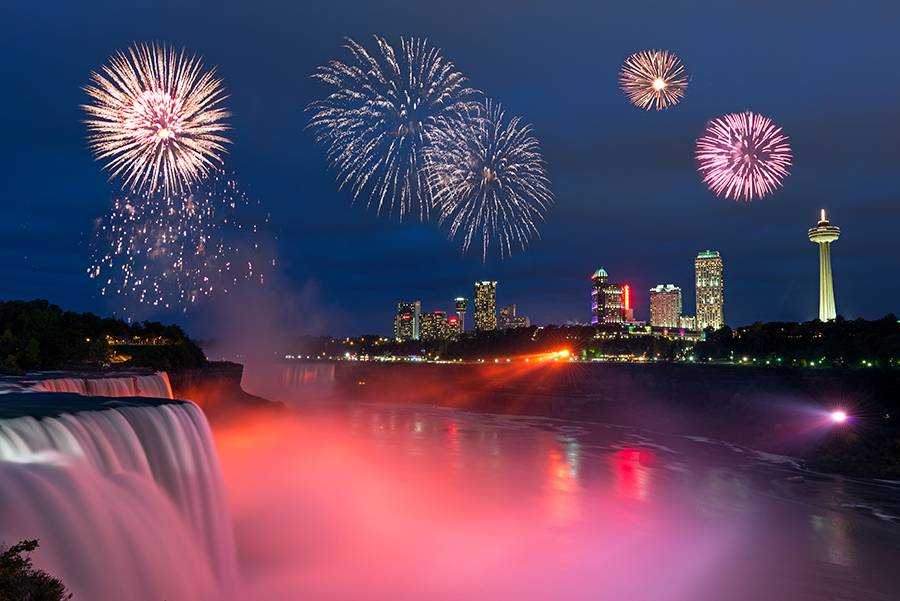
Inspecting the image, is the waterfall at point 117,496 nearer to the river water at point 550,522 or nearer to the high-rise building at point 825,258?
the river water at point 550,522

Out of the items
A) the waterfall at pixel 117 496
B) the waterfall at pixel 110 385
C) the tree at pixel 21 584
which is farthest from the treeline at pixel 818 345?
the tree at pixel 21 584

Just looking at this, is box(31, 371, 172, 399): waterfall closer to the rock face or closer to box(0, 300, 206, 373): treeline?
box(0, 300, 206, 373): treeline

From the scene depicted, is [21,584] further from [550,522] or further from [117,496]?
[550,522]

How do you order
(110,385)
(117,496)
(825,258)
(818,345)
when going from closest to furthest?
(117,496), (110,385), (818,345), (825,258)

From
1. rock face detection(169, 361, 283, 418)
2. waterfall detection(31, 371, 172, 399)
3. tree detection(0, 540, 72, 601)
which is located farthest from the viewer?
rock face detection(169, 361, 283, 418)

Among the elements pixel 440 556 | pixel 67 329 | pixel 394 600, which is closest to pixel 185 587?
pixel 394 600

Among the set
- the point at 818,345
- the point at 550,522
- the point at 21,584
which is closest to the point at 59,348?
the point at 550,522

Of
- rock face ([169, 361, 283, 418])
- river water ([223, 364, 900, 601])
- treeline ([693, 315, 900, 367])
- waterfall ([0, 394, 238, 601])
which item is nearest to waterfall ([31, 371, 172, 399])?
waterfall ([0, 394, 238, 601])

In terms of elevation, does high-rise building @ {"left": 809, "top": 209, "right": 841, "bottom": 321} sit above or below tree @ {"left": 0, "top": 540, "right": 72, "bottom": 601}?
above
